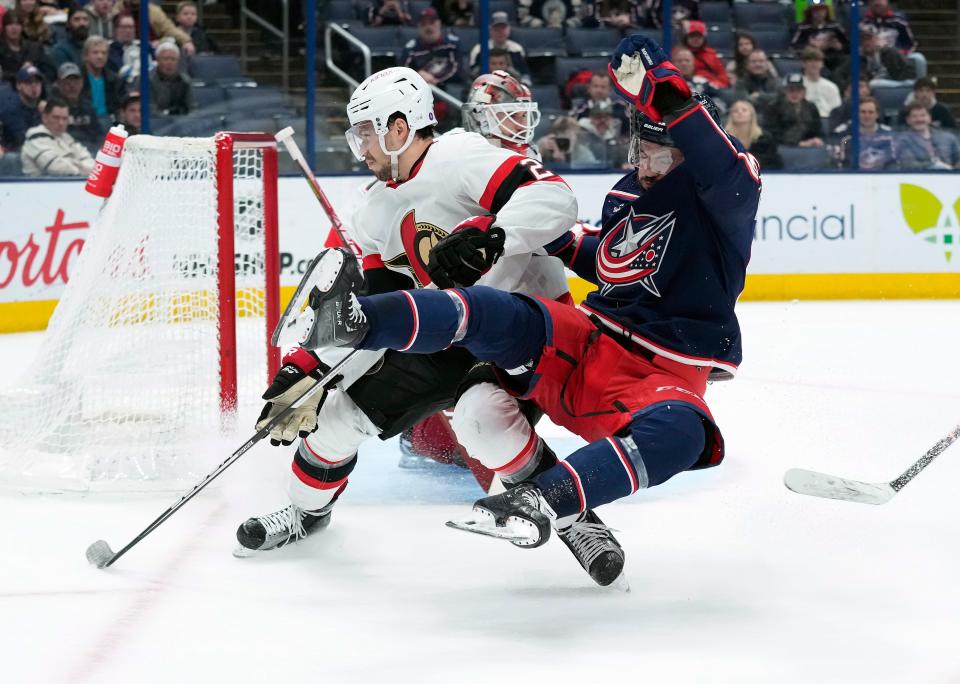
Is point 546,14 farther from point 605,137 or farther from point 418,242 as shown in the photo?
point 418,242

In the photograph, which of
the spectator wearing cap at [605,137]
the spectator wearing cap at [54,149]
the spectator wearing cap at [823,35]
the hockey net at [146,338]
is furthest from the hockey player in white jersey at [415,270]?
the spectator wearing cap at [823,35]

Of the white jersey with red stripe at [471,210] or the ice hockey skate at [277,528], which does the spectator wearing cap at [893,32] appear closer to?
the white jersey with red stripe at [471,210]

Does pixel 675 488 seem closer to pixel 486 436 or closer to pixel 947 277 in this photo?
pixel 486 436

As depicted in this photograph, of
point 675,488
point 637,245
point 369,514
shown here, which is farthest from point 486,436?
point 675,488

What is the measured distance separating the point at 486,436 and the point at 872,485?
0.77 metres

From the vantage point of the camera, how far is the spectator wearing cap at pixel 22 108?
6.23 m

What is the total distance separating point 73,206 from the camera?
20.1 feet

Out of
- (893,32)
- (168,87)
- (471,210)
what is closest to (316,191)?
(471,210)

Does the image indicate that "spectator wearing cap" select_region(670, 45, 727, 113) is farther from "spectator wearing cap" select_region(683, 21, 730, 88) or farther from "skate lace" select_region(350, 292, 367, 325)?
"skate lace" select_region(350, 292, 367, 325)

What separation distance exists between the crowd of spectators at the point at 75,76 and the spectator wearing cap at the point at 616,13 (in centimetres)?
233

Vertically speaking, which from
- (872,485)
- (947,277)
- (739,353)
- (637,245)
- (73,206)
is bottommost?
(947,277)

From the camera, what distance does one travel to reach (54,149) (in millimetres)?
6293

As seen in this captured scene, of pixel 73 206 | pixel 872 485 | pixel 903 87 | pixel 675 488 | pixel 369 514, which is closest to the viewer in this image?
pixel 872 485

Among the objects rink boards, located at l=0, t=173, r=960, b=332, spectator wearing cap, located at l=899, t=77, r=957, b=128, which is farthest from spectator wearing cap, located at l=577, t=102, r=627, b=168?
spectator wearing cap, located at l=899, t=77, r=957, b=128
